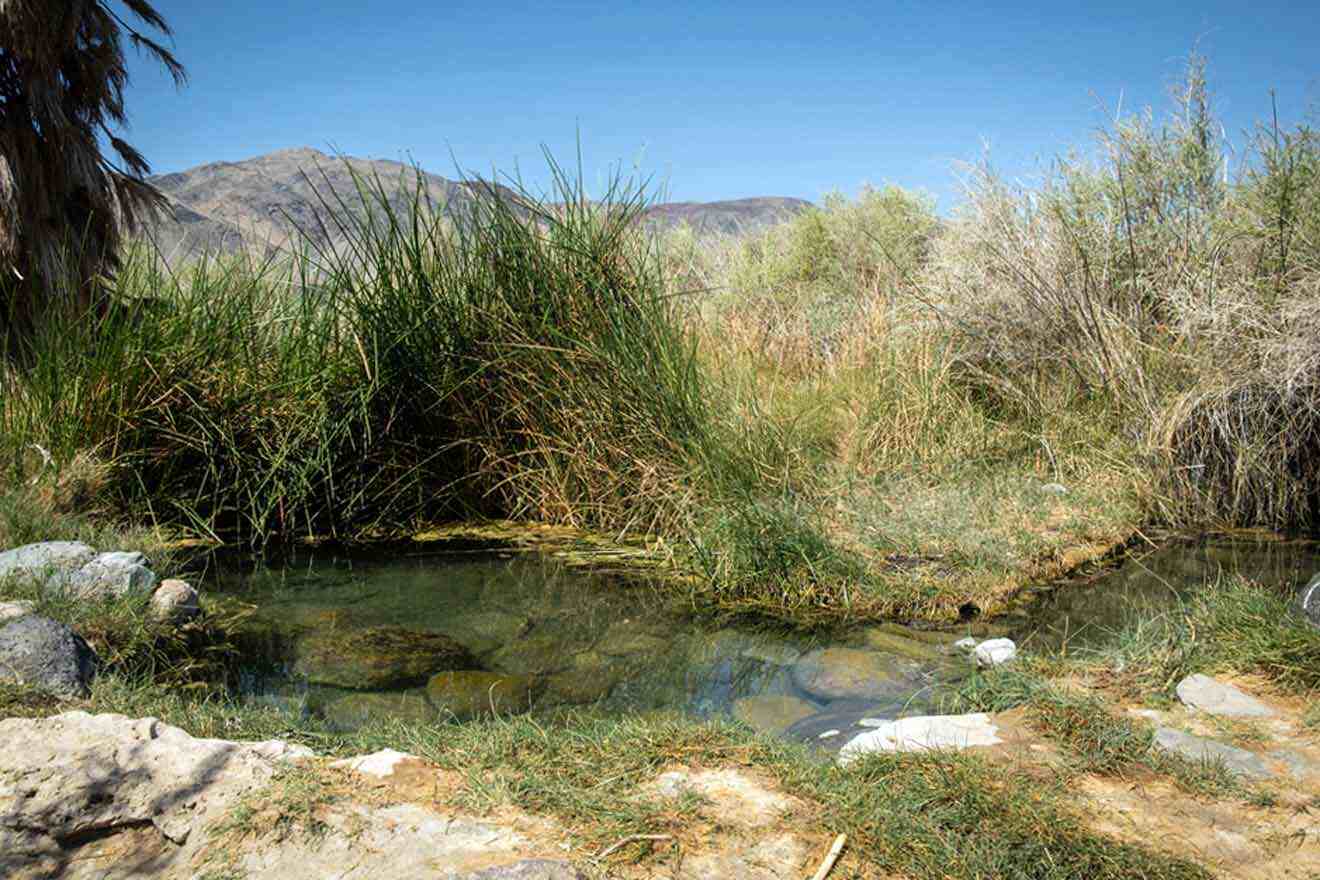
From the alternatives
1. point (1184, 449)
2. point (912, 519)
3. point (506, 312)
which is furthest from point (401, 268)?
point (1184, 449)

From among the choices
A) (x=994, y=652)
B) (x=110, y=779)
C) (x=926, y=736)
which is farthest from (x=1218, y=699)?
(x=110, y=779)

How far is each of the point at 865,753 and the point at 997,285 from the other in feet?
16.8

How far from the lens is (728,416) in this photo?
17.8ft

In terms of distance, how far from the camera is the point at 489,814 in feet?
7.01

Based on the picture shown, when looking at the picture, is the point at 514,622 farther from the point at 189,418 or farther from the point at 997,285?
the point at 997,285

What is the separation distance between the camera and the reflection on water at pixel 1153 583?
4070 mm

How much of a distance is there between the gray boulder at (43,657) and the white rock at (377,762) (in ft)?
3.61

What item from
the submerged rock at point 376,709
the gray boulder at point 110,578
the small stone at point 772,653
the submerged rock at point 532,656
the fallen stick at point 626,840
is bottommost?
the small stone at point 772,653

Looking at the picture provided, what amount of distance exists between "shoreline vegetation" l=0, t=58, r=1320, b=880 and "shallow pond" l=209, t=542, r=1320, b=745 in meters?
0.21

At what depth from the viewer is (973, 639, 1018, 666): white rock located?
3484 millimetres

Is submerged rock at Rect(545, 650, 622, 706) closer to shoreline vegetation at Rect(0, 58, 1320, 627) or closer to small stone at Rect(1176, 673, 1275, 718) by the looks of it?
shoreline vegetation at Rect(0, 58, 1320, 627)

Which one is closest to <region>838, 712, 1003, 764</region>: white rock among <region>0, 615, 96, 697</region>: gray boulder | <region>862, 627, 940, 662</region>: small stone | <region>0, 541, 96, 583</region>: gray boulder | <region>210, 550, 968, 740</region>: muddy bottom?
<region>210, 550, 968, 740</region>: muddy bottom

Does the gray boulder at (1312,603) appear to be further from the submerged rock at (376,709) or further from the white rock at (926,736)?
the submerged rock at (376,709)

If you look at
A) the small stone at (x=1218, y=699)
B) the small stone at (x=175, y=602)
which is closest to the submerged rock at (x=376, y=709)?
the small stone at (x=175, y=602)
